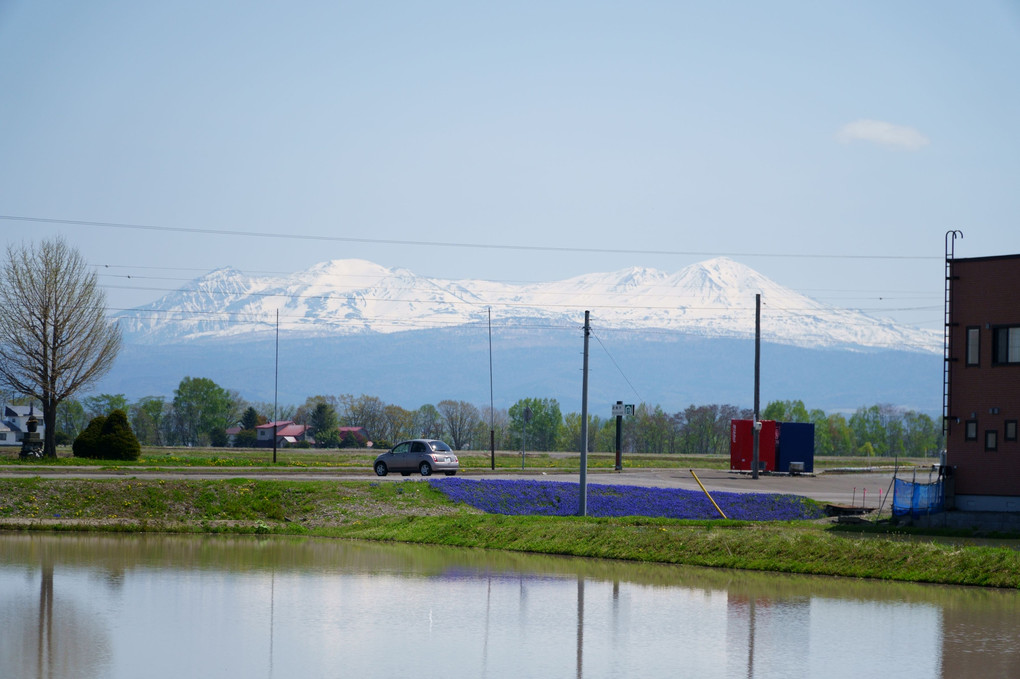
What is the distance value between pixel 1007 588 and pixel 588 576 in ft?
26.8

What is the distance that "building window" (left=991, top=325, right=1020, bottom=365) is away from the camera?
32906mm

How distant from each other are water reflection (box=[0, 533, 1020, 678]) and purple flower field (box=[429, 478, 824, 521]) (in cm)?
Result: 1143

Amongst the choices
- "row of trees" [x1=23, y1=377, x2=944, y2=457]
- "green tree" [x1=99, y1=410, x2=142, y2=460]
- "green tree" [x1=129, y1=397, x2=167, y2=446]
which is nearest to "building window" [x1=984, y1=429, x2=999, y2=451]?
"green tree" [x1=99, y1=410, x2=142, y2=460]

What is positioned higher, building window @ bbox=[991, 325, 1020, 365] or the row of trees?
building window @ bbox=[991, 325, 1020, 365]

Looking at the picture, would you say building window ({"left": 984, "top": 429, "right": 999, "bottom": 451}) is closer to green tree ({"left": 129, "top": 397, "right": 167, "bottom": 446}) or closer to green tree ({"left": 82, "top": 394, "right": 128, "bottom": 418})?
green tree ({"left": 129, "top": 397, "right": 167, "bottom": 446})

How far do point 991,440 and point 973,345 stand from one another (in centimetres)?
293

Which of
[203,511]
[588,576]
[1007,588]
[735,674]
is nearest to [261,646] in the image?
[735,674]

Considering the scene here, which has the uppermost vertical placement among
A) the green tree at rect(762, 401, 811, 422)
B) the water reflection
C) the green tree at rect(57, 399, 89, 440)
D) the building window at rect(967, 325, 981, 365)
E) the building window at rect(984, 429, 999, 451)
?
the building window at rect(967, 325, 981, 365)

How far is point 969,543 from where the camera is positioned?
28406 mm

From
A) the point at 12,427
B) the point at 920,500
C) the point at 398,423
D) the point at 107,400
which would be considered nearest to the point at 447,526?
the point at 920,500

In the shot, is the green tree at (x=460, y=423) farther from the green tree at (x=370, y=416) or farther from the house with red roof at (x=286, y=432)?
the house with red roof at (x=286, y=432)

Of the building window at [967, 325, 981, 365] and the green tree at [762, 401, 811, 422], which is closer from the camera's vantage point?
the building window at [967, 325, 981, 365]

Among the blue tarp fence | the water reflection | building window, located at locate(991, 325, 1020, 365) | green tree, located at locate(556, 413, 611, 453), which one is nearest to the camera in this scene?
the water reflection

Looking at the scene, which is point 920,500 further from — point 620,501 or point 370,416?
point 370,416
